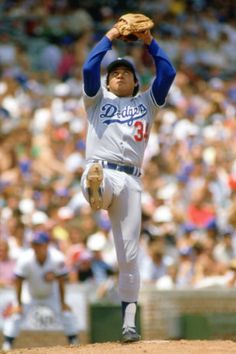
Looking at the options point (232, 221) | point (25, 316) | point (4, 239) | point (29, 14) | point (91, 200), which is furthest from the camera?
point (29, 14)

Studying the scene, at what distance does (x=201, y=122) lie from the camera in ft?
58.8

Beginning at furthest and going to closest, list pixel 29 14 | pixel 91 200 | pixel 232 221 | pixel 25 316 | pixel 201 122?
pixel 29 14 < pixel 201 122 < pixel 232 221 < pixel 25 316 < pixel 91 200

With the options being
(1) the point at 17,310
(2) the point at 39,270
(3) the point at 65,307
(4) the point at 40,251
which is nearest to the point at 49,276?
(2) the point at 39,270

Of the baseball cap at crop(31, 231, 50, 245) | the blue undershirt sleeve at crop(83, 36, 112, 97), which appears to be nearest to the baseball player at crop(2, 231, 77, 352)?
the baseball cap at crop(31, 231, 50, 245)

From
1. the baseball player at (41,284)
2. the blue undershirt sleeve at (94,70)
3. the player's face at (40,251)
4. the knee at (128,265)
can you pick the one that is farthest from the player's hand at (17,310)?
the blue undershirt sleeve at (94,70)

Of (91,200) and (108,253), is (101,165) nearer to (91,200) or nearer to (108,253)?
(91,200)

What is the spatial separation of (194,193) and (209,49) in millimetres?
5714

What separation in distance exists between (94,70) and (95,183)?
0.89 m

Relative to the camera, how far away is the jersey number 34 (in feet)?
29.4

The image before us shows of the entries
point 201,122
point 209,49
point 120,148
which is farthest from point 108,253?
point 209,49

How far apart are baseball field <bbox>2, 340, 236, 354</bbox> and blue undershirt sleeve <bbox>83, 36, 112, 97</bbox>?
1870 mm

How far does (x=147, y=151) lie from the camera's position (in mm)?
16781

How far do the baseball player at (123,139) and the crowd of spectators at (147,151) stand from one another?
4.75 m

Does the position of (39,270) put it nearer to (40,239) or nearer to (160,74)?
(40,239)
